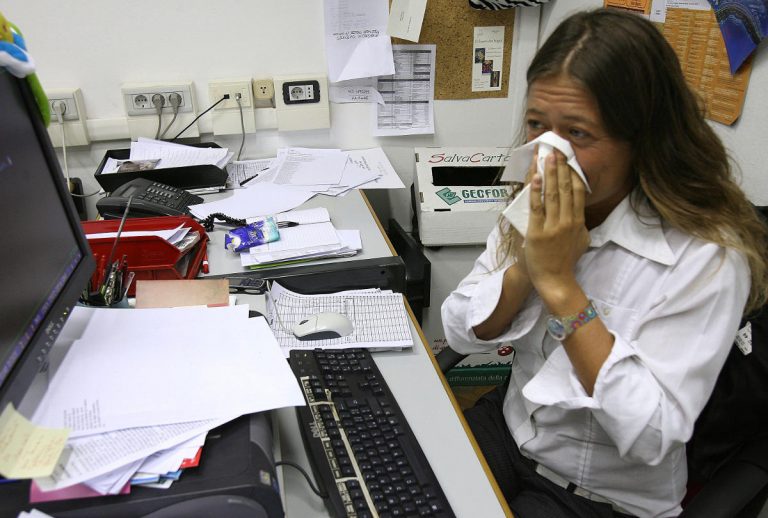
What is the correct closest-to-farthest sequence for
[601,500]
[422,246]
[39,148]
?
[39,148], [601,500], [422,246]

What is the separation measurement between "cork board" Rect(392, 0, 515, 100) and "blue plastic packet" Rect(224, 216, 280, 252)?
2.73 feet

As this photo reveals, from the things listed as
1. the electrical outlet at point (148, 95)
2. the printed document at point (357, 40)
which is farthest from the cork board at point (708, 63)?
the electrical outlet at point (148, 95)

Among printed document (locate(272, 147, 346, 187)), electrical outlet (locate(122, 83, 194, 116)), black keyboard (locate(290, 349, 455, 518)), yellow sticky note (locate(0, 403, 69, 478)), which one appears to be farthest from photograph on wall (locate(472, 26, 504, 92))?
yellow sticky note (locate(0, 403, 69, 478))

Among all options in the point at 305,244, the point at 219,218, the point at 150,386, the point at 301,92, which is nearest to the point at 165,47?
the point at 301,92

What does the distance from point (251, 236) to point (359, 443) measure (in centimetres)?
67

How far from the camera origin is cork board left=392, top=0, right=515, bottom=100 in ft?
6.07

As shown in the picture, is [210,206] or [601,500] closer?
[601,500]

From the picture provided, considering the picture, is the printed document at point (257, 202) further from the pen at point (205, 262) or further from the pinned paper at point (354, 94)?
the pinned paper at point (354, 94)

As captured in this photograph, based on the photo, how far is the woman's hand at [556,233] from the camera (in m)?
0.85

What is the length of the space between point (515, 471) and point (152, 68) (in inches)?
59.2

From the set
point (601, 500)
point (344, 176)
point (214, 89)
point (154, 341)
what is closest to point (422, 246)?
point (344, 176)

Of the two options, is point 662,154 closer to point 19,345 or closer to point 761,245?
point 761,245

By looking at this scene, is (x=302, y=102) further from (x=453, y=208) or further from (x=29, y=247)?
(x=29, y=247)

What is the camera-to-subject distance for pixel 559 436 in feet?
3.22
